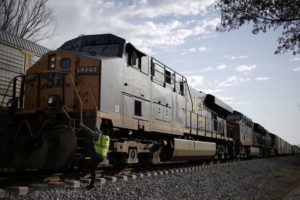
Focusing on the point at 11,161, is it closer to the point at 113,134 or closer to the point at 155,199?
the point at 113,134

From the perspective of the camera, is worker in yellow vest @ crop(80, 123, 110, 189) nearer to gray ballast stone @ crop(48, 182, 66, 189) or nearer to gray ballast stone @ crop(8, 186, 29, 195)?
gray ballast stone @ crop(48, 182, 66, 189)

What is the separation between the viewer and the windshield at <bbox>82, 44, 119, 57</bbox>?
29.2 ft

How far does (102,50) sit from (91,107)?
1942 mm

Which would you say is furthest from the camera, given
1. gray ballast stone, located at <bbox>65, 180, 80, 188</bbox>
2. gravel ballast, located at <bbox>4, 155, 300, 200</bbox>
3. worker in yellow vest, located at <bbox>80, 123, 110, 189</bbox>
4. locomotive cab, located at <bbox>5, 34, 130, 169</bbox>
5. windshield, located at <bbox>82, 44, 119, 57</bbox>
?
windshield, located at <bbox>82, 44, 119, 57</bbox>

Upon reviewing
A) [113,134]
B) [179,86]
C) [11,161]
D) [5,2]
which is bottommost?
[11,161]

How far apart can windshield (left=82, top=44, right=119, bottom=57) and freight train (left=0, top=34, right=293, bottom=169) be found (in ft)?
0.08

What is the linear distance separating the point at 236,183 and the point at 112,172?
11.3ft

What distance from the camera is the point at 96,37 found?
9367 millimetres

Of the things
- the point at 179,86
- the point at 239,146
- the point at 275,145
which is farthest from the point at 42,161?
the point at 275,145

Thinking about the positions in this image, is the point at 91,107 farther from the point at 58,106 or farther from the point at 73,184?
the point at 73,184

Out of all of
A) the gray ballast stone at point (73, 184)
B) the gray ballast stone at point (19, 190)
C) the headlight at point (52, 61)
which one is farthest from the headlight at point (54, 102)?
the gray ballast stone at point (19, 190)

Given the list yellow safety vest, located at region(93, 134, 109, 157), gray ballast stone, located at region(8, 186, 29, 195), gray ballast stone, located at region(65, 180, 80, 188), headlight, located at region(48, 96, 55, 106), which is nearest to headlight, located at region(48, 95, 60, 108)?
headlight, located at region(48, 96, 55, 106)

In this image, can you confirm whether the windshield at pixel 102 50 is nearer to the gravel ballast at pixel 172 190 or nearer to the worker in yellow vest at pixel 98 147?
the worker in yellow vest at pixel 98 147

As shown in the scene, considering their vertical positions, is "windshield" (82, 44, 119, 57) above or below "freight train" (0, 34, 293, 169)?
above
